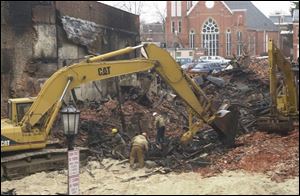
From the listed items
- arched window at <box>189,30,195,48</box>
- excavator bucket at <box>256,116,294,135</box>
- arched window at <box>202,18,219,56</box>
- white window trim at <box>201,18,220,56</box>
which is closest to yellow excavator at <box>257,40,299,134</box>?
excavator bucket at <box>256,116,294,135</box>

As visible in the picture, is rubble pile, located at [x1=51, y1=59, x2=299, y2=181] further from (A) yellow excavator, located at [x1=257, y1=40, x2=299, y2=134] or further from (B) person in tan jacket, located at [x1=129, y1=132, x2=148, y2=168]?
(B) person in tan jacket, located at [x1=129, y1=132, x2=148, y2=168]

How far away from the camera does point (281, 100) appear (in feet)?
66.4

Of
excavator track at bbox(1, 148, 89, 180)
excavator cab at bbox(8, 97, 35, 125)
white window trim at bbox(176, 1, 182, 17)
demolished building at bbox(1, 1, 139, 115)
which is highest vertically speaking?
white window trim at bbox(176, 1, 182, 17)

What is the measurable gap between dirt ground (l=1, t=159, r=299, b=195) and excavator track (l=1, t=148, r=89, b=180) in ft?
0.80

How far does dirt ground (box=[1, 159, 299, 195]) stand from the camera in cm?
1385

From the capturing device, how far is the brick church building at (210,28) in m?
80.2

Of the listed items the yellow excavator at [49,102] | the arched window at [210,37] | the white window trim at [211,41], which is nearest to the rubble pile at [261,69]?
the yellow excavator at [49,102]

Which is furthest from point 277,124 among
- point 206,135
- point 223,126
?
point 206,135

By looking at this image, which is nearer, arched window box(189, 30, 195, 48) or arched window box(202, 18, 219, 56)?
arched window box(202, 18, 219, 56)

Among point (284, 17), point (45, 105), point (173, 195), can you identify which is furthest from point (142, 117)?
point (284, 17)

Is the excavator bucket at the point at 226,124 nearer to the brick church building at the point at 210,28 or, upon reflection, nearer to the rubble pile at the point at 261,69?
the rubble pile at the point at 261,69

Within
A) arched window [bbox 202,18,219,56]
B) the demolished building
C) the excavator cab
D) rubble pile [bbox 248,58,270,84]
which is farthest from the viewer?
arched window [bbox 202,18,219,56]

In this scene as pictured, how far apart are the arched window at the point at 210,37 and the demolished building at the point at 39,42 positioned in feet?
180

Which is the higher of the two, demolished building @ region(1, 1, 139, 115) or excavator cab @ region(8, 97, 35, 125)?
demolished building @ region(1, 1, 139, 115)
